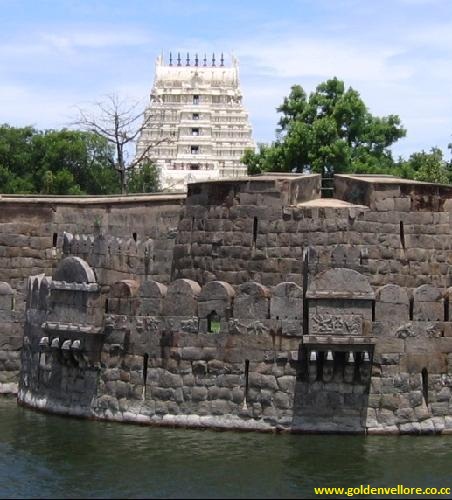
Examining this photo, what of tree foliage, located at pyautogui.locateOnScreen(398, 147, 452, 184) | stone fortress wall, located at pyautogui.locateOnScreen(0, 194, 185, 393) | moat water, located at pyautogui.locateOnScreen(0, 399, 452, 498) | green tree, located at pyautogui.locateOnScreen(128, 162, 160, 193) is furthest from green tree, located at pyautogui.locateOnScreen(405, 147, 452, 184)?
moat water, located at pyautogui.locateOnScreen(0, 399, 452, 498)

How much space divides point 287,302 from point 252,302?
29.9 inches

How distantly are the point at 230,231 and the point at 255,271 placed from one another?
107 cm

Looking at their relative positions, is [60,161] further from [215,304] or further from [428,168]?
[215,304]

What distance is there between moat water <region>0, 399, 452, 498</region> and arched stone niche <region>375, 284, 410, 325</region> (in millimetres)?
2434

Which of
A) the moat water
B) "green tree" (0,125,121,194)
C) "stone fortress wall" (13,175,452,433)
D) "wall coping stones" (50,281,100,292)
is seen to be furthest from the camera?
"green tree" (0,125,121,194)

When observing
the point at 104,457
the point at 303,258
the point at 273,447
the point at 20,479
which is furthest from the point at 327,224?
the point at 20,479

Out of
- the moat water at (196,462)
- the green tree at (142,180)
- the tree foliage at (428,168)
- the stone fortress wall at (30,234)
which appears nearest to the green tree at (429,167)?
the tree foliage at (428,168)

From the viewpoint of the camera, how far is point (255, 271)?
24250 millimetres

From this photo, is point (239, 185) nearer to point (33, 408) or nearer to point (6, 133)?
point (33, 408)

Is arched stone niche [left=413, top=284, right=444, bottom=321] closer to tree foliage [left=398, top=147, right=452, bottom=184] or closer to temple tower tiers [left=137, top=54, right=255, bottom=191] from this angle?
tree foliage [left=398, top=147, right=452, bottom=184]

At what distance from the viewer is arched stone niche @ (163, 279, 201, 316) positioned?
23.9 meters

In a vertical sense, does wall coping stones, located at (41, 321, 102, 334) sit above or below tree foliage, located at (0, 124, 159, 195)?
below

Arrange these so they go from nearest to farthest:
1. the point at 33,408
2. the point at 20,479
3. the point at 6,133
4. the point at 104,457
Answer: the point at 20,479, the point at 104,457, the point at 33,408, the point at 6,133

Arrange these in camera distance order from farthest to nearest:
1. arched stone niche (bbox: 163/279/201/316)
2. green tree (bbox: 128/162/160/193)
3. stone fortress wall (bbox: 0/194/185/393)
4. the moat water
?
green tree (bbox: 128/162/160/193)
stone fortress wall (bbox: 0/194/185/393)
arched stone niche (bbox: 163/279/201/316)
the moat water
